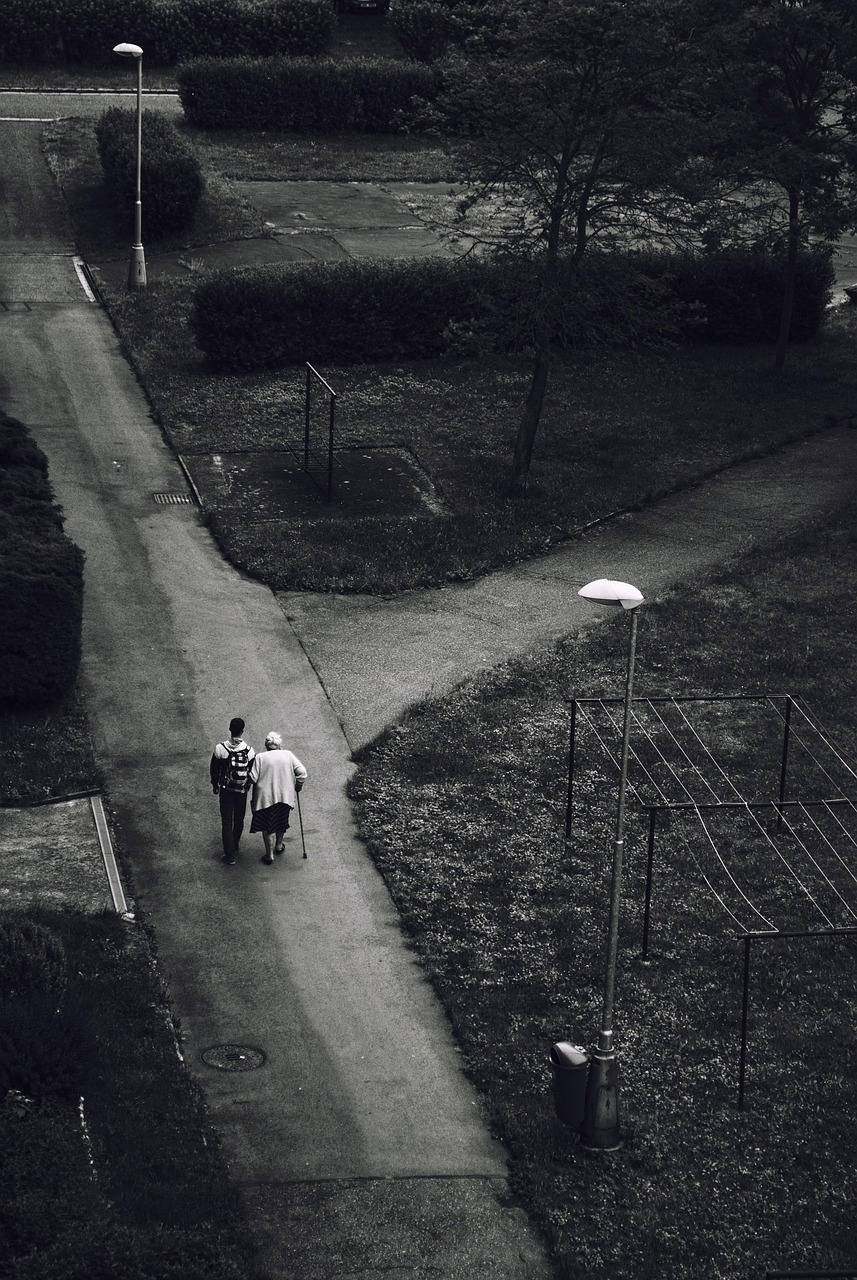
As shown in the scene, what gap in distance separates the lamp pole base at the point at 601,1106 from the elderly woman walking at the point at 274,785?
15.7 feet

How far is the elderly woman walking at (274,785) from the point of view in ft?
54.7

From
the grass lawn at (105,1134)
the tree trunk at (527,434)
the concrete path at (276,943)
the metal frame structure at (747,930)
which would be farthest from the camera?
the tree trunk at (527,434)

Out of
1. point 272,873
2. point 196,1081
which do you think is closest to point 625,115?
point 272,873

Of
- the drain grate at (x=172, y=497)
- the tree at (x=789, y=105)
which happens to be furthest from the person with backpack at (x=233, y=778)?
the tree at (x=789, y=105)

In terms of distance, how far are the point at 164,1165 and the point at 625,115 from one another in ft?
58.8

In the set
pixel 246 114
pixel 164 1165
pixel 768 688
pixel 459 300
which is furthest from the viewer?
pixel 246 114

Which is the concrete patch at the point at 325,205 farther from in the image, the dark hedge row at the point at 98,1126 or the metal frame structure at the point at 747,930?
the dark hedge row at the point at 98,1126

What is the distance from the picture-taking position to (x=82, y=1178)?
1170cm

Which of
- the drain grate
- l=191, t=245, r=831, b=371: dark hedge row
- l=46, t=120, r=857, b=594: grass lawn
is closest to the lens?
l=46, t=120, r=857, b=594: grass lawn

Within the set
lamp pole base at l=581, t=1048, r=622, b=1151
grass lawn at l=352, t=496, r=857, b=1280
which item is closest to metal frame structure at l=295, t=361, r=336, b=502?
grass lawn at l=352, t=496, r=857, b=1280

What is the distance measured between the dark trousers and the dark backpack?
70mm

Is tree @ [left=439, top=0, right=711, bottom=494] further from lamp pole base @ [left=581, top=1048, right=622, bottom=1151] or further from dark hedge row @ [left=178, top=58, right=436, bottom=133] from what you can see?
dark hedge row @ [left=178, top=58, right=436, bottom=133]

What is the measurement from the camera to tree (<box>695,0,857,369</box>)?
29562 mm

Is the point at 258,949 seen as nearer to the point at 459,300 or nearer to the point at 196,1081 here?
the point at 196,1081
